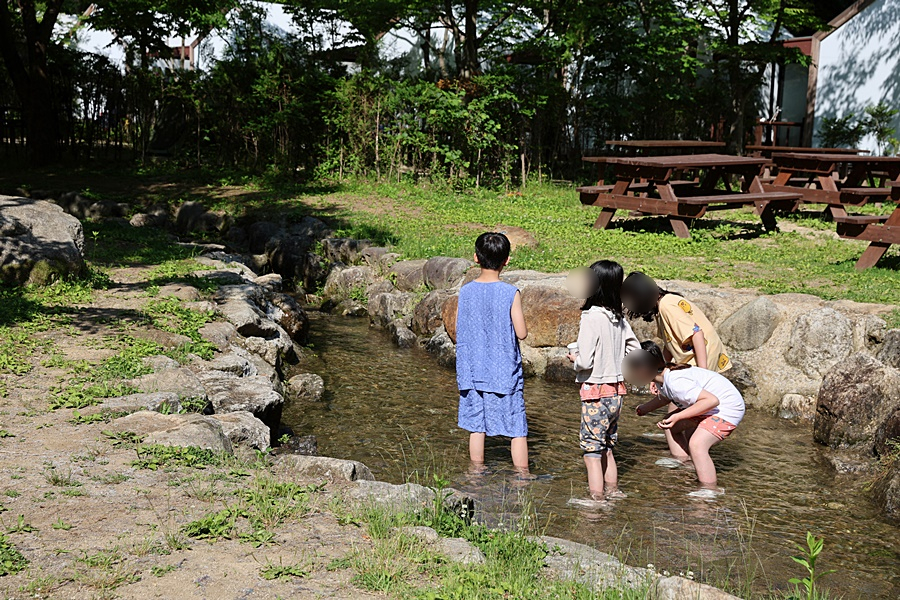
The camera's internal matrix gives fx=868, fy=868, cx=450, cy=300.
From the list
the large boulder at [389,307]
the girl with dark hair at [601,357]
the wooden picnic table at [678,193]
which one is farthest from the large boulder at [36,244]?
the wooden picnic table at [678,193]

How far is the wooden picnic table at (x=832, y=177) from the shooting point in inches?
516

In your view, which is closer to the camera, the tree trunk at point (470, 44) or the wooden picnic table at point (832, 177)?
the wooden picnic table at point (832, 177)

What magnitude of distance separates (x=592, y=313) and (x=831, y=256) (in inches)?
279

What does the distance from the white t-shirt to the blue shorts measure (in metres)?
0.96

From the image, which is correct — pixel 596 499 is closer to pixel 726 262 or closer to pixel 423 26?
pixel 726 262

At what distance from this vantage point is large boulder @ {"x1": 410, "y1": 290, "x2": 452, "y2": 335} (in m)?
9.98

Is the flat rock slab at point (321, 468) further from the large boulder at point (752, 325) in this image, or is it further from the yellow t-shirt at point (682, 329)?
the large boulder at point (752, 325)

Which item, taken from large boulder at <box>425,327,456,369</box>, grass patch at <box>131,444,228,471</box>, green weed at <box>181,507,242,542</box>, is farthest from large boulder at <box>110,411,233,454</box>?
large boulder at <box>425,327,456,369</box>

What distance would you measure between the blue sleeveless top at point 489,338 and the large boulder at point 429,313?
4252 millimetres

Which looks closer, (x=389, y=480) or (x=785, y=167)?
(x=389, y=480)

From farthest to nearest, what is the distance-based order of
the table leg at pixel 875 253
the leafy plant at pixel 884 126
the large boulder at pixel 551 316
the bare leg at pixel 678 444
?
the leafy plant at pixel 884 126
the table leg at pixel 875 253
the large boulder at pixel 551 316
the bare leg at pixel 678 444

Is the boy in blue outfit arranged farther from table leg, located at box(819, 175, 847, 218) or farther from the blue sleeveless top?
table leg, located at box(819, 175, 847, 218)

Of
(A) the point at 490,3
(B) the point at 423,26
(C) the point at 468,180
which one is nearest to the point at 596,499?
(C) the point at 468,180

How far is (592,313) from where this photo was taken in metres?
5.19
